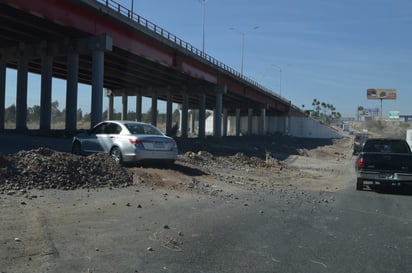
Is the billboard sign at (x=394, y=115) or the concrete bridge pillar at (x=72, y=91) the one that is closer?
the concrete bridge pillar at (x=72, y=91)

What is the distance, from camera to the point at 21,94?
43.0 meters

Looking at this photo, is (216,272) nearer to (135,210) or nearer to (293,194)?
(135,210)

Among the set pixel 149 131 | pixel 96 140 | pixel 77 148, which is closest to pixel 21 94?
pixel 77 148

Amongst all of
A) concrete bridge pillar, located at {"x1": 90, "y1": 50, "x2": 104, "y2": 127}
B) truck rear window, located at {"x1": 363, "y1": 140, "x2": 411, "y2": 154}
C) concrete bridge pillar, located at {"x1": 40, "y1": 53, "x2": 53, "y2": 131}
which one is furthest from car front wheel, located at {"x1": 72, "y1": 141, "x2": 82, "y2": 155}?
concrete bridge pillar, located at {"x1": 40, "y1": 53, "x2": 53, "y2": 131}

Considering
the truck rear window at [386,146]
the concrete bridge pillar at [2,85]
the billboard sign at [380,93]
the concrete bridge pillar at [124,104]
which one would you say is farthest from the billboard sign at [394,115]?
the truck rear window at [386,146]

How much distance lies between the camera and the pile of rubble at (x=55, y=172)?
11.0 metres

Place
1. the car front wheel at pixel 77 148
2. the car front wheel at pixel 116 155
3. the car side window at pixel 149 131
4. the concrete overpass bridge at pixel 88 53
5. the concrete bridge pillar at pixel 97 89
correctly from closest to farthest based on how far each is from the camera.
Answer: the car front wheel at pixel 116 155 < the car side window at pixel 149 131 < the car front wheel at pixel 77 148 < the concrete overpass bridge at pixel 88 53 < the concrete bridge pillar at pixel 97 89

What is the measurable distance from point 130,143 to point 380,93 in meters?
167

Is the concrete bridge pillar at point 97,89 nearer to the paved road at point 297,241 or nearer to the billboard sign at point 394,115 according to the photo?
the paved road at point 297,241

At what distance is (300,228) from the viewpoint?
8766 millimetres

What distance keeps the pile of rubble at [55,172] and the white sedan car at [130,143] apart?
1.35 m

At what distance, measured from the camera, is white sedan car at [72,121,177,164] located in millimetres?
15109

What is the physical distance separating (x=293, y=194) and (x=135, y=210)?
5.80 m

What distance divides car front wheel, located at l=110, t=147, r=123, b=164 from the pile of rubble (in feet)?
4.77
